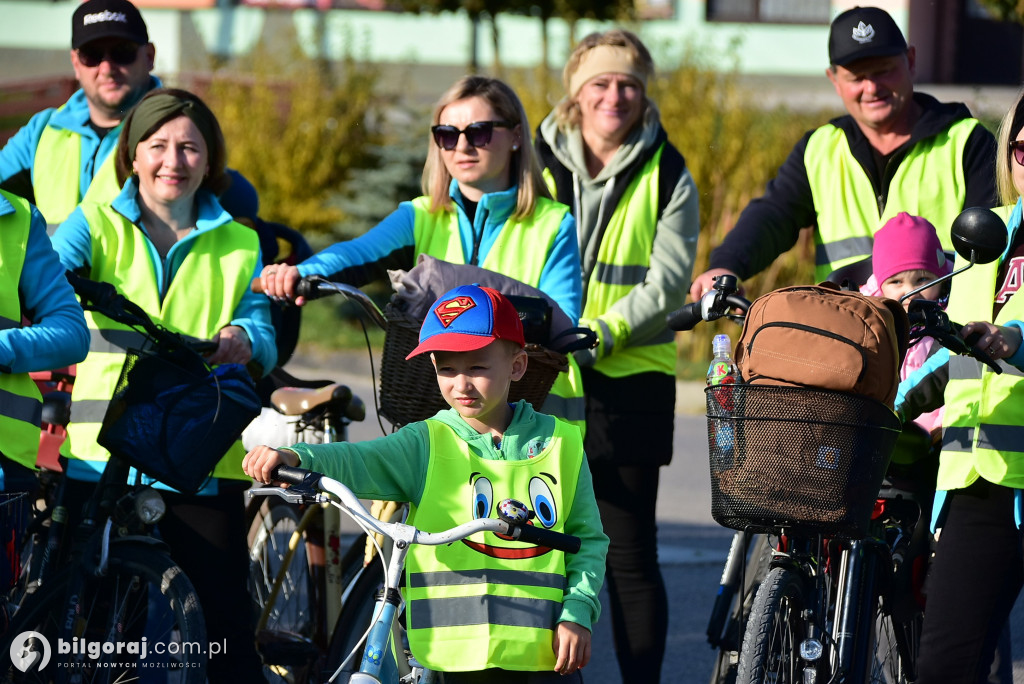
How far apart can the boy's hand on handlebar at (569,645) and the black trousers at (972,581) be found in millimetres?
1276

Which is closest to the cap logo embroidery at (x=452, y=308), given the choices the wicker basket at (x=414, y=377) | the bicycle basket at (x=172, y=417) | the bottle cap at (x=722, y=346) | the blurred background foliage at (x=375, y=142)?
the wicker basket at (x=414, y=377)

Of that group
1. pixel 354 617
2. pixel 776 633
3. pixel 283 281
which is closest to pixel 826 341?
pixel 776 633

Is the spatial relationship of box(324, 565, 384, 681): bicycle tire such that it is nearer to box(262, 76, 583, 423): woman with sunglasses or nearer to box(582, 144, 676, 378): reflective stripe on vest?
box(262, 76, 583, 423): woman with sunglasses

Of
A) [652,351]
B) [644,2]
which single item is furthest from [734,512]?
[644,2]

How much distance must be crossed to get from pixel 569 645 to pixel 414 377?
1041mm

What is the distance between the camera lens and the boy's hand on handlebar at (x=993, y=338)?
368cm

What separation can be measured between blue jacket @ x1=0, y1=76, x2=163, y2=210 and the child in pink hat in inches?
113

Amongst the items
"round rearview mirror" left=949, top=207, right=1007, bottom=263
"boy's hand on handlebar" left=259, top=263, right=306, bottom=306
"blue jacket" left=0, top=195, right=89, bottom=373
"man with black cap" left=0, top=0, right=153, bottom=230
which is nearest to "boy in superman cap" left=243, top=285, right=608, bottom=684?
"boy's hand on handlebar" left=259, top=263, right=306, bottom=306

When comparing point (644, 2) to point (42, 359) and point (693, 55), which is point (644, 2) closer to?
point (693, 55)

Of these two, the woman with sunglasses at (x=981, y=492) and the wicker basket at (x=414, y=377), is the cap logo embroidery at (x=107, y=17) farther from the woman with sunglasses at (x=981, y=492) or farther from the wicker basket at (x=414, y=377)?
the woman with sunglasses at (x=981, y=492)

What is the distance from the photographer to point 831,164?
5160 mm

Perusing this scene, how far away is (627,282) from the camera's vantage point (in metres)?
5.22

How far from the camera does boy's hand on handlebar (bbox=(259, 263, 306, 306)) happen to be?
4.28 metres

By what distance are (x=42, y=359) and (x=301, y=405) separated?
4.66 feet
